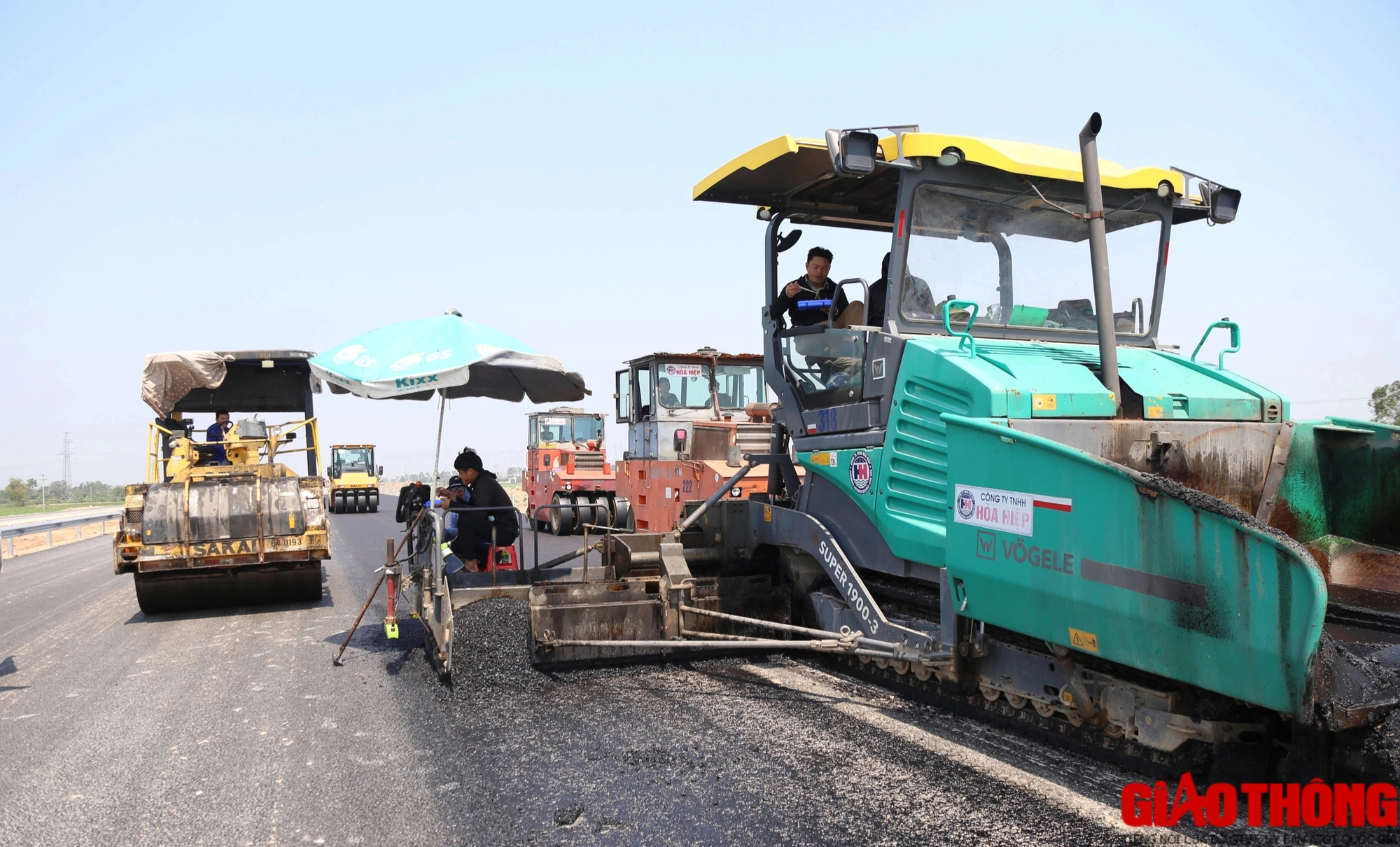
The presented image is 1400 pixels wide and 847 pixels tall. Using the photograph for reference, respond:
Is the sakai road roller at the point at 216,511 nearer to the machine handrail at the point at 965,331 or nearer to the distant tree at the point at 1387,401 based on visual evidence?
the machine handrail at the point at 965,331

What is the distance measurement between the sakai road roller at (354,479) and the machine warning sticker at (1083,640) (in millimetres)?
33046

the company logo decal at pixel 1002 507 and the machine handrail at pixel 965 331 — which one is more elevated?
the machine handrail at pixel 965 331

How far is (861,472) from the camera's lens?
5.24m

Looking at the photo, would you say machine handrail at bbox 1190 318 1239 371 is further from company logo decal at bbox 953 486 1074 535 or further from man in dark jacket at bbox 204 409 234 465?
man in dark jacket at bbox 204 409 234 465

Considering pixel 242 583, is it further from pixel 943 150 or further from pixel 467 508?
pixel 943 150

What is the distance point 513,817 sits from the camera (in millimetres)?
3738

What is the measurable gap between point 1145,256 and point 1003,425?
207cm

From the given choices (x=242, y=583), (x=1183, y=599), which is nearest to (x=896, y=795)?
(x=1183, y=599)

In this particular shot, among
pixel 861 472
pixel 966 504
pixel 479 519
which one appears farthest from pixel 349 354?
pixel 966 504

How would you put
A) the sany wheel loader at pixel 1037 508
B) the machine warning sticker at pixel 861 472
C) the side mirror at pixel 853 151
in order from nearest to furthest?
the sany wheel loader at pixel 1037 508, the side mirror at pixel 853 151, the machine warning sticker at pixel 861 472

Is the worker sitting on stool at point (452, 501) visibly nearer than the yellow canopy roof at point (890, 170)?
No

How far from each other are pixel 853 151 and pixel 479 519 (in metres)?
4.34

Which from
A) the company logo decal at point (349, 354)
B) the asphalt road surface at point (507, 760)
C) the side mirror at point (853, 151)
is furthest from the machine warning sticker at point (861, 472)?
the company logo decal at point (349, 354)

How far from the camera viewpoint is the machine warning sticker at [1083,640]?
144 inches
